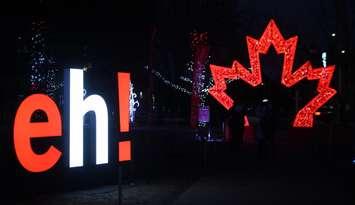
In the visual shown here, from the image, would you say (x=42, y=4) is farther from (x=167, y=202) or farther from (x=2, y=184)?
(x=167, y=202)

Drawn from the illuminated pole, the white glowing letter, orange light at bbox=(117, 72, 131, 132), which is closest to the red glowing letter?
the white glowing letter

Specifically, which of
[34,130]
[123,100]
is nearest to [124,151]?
[123,100]

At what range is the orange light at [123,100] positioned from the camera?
391 inches

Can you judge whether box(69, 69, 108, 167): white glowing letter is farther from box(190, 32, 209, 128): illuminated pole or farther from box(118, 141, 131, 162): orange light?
box(190, 32, 209, 128): illuminated pole

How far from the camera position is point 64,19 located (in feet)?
62.7

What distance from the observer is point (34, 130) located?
406 inches

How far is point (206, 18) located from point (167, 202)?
29.6 metres

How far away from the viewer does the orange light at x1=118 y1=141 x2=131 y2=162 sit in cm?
932

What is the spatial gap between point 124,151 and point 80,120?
1636mm

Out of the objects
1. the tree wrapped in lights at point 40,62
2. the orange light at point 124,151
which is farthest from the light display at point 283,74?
the orange light at point 124,151

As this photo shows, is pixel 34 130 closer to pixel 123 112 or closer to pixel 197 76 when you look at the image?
pixel 123 112

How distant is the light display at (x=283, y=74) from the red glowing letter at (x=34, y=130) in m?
15.8

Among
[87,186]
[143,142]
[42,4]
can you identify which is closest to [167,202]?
[87,186]

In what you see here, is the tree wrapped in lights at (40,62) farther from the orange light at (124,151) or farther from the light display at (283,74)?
the orange light at (124,151)
